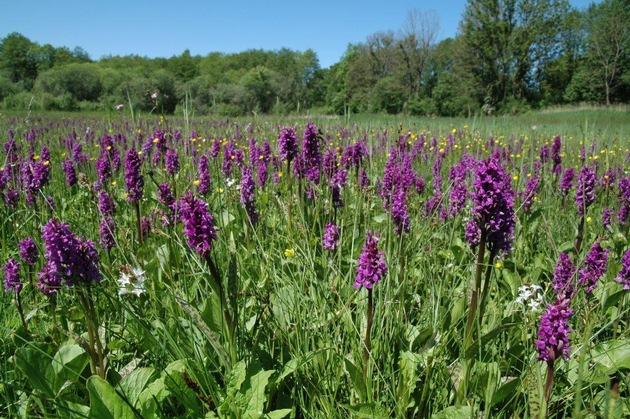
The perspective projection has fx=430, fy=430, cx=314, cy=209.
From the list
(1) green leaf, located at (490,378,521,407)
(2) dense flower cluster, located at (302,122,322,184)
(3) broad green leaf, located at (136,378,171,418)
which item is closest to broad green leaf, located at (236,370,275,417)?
(3) broad green leaf, located at (136,378,171,418)

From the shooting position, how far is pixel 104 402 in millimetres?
1487

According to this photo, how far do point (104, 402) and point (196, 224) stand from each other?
27.5 inches

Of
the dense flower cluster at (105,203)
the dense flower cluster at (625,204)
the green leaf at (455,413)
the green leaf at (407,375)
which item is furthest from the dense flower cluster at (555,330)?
the dense flower cluster at (105,203)

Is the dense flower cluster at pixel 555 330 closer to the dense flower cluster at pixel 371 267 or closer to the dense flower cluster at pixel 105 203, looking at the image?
the dense flower cluster at pixel 371 267

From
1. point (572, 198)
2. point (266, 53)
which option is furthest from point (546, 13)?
point (266, 53)

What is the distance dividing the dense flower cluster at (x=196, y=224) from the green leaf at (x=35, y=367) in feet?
2.20

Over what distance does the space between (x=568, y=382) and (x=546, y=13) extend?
2505 inches

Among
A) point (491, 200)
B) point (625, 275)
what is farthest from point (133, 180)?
point (625, 275)

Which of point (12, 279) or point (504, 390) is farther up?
point (12, 279)

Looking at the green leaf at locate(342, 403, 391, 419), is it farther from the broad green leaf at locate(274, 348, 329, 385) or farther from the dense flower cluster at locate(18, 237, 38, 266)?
the dense flower cluster at locate(18, 237, 38, 266)

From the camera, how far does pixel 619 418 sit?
1.54 metres

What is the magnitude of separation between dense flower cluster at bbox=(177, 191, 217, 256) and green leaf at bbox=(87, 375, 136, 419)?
22.2 inches

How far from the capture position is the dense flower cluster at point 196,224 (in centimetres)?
169

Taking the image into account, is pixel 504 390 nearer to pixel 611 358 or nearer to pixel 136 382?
pixel 611 358
